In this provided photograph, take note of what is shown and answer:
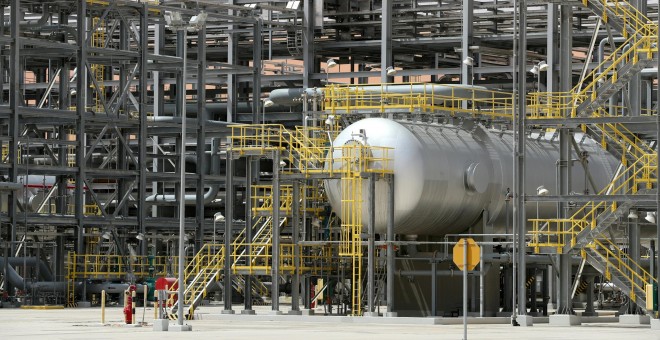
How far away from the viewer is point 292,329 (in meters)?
42.4

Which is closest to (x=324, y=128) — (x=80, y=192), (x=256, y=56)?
(x=80, y=192)

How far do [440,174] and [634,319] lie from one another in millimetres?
7998

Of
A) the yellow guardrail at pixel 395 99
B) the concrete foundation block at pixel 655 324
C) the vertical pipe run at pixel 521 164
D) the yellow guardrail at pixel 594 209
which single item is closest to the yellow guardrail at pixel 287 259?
the yellow guardrail at pixel 395 99

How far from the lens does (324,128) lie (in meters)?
53.1

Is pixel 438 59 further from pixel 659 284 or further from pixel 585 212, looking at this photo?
pixel 659 284

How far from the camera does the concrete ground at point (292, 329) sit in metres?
37.9

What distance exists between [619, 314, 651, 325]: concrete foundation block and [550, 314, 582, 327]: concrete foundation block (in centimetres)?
252

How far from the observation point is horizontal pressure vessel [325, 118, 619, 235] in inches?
1943

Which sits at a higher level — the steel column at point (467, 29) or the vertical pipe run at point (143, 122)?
the steel column at point (467, 29)

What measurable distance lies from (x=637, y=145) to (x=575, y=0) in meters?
5.46

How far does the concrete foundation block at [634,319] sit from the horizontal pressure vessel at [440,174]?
5.78 meters

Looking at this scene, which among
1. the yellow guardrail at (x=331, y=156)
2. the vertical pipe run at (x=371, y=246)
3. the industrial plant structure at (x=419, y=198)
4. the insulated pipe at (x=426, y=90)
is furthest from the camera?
the insulated pipe at (x=426, y=90)

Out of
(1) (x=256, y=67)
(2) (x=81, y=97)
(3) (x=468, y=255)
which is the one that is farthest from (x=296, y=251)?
(1) (x=256, y=67)

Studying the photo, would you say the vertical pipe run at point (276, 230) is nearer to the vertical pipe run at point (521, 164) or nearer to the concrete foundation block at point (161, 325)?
the vertical pipe run at point (521, 164)
